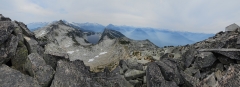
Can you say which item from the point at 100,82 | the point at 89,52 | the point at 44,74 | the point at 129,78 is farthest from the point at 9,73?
the point at 89,52

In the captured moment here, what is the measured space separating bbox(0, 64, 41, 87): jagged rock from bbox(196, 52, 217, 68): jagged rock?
19.3 metres

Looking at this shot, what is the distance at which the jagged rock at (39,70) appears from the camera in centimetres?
1366

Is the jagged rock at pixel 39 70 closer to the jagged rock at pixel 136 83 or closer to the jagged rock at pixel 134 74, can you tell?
the jagged rock at pixel 136 83

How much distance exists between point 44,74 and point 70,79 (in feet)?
7.17

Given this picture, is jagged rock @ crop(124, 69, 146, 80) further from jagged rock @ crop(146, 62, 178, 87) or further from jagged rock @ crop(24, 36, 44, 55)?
jagged rock @ crop(24, 36, 44, 55)

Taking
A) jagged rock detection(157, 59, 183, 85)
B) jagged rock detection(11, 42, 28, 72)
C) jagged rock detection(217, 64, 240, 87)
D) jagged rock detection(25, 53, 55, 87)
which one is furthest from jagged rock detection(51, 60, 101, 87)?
jagged rock detection(217, 64, 240, 87)

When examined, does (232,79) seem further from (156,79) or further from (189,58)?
(189,58)

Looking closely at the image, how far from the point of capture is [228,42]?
26.2 meters

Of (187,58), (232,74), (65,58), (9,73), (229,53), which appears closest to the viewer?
(232,74)

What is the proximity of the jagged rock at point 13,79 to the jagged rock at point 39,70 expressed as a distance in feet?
1.54

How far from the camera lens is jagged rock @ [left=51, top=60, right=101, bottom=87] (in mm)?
13453

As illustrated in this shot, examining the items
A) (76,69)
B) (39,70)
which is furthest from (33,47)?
(76,69)

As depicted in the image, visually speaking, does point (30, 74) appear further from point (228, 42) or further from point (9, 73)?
point (228, 42)

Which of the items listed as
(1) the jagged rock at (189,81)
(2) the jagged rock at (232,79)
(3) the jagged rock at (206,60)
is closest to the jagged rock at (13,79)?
(2) the jagged rock at (232,79)
